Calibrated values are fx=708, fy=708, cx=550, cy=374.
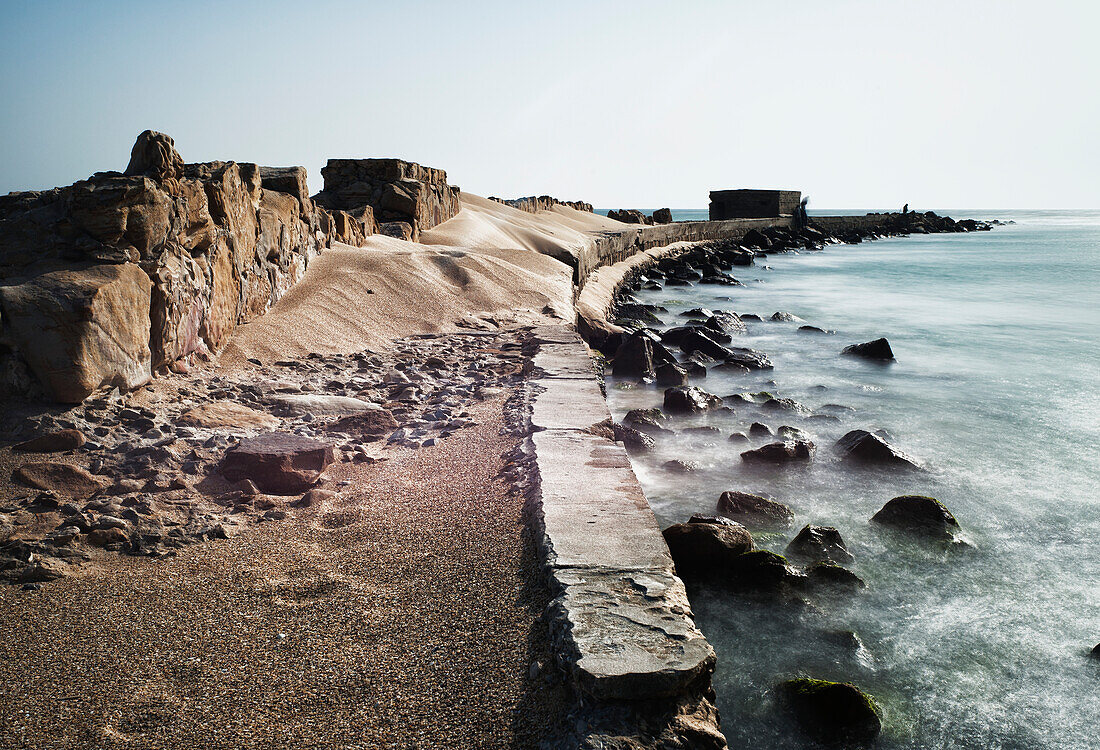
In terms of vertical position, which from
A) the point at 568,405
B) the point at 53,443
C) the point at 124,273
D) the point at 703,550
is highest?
the point at 124,273

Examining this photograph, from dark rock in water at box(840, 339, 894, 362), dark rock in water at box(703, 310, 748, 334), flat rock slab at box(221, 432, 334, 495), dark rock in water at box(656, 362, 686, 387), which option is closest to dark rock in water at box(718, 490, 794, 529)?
flat rock slab at box(221, 432, 334, 495)

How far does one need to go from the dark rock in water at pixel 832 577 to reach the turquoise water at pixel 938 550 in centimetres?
8

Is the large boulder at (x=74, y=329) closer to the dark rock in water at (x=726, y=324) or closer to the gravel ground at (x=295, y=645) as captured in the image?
the gravel ground at (x=295, y=645)

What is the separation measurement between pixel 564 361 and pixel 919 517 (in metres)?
2.58

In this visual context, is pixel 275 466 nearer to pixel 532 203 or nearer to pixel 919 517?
pixel 919 517

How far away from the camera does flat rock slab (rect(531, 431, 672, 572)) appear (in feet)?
8.01

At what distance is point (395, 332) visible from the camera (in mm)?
6102

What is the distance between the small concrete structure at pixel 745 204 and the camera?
3594 cm

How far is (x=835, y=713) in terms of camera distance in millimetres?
2479

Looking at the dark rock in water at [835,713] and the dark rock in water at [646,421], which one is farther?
the dark rock in water at [646,421]

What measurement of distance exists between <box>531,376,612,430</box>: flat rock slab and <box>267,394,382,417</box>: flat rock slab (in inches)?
39.3

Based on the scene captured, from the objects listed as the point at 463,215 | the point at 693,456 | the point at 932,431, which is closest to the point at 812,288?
the point at 463,215

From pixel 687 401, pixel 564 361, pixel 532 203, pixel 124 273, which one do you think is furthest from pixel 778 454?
pixel 532 203

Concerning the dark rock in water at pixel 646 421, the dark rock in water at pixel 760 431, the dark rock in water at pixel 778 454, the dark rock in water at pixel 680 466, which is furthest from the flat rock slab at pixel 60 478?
the dark rock in water at pixel 760 431
